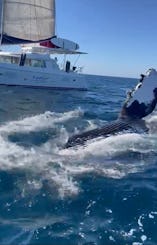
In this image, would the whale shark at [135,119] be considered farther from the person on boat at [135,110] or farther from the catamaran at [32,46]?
the catamaran at [32,46]

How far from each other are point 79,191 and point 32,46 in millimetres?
38998

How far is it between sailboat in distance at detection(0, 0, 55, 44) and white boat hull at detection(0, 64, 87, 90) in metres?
3.01

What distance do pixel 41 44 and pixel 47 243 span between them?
4110 centimetres

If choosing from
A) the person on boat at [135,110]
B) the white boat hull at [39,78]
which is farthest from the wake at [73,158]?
the white boat hull at [39,78]

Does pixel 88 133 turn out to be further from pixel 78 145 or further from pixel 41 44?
pixel 41 44

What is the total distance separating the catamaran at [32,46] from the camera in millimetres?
40688

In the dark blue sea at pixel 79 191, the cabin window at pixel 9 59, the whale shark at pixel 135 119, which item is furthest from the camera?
the cabin window at pixel 9 59

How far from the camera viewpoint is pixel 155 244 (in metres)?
6.55

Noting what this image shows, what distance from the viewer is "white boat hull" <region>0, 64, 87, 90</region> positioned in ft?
134

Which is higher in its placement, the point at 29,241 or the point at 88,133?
the point at 29,241

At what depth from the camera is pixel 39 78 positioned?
43.2 metres

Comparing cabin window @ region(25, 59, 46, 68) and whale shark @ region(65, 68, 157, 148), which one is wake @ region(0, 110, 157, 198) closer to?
whale shark @ region(65, 68, 157, 148)

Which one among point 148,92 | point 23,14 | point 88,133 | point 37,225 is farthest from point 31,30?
point 37,225

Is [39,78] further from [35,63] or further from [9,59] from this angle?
[9,59]
